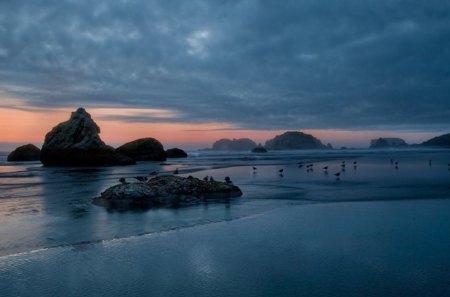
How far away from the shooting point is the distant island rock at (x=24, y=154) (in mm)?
71188

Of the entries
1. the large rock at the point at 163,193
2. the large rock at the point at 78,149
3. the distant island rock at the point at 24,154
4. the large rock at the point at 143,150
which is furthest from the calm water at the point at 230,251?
the distant island rock at the point at 24,154

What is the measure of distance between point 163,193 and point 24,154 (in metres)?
64.1

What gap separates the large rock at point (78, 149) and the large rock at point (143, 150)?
13.9 metres

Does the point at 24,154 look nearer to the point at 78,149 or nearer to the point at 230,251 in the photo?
the point at 78,149

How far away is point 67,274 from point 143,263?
4.66 feet

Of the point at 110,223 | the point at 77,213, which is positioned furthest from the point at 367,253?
the point at 77,213

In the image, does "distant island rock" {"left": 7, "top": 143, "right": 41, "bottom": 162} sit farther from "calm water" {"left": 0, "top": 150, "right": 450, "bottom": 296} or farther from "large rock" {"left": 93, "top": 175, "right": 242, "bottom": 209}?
"calm water" {"left": 0, "top": 150, "right": 450, "bottom": 296}

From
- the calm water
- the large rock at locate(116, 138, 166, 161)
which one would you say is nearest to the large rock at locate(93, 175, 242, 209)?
the calm water

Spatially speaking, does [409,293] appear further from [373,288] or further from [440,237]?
[440,237]

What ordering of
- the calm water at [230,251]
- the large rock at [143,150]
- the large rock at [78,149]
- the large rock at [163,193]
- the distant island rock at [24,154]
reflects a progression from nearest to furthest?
the calm water at [230,251] < the large rock at [163,193] < the large rock at [78,149] < the large rock at [143,150] < the distant island rock at [24,154]

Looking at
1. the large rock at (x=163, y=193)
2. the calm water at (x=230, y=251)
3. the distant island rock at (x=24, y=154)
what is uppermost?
the distant island rock at (x=24, y=154)

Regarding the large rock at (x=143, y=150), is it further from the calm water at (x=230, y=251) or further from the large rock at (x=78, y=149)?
the calm water at (x=230, y=251)

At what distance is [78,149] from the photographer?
52.2 metres

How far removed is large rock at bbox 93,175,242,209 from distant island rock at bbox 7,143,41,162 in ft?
204
